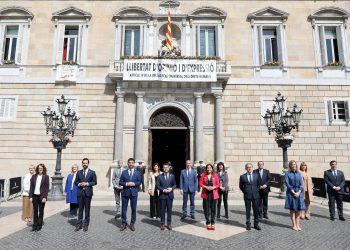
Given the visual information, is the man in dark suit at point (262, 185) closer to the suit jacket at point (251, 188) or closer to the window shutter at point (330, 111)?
the suit jacket at point (251, 188)

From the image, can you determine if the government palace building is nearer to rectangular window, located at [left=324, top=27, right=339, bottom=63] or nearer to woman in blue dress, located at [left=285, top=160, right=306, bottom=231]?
rectangular window, located at [left=324, top=27, right=339, bottom=63]

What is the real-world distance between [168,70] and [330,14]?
11630mm

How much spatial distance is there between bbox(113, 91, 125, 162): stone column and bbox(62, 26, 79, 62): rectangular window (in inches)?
169

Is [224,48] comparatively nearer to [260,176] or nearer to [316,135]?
[316,135]

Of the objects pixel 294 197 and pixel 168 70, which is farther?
pixel 168 70

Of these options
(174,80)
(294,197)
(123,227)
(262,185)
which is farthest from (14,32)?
(294,197)

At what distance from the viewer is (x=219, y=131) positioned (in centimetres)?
1714

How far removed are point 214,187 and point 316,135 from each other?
1215cm

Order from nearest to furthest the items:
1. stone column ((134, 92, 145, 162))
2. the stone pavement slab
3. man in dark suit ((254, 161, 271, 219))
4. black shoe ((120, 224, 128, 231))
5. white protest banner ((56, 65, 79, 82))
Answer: the stone pavement slab, black shoe ((120, 224, 128, 231)), man in dark suit ((254, 161, 271, 219)), stone column ((134, 92, 145, 162)), white protest banner ((56, 65, 79, 82))

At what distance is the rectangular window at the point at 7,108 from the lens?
17391 mm

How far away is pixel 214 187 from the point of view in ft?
25.9

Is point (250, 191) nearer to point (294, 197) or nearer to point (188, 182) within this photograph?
point (294, 197)

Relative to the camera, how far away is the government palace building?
674 inches

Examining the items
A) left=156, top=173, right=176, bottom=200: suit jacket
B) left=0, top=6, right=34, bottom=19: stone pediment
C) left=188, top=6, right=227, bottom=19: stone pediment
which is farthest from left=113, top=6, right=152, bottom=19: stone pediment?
left=156, top=173, right=176, bottom=200: suit jacket
